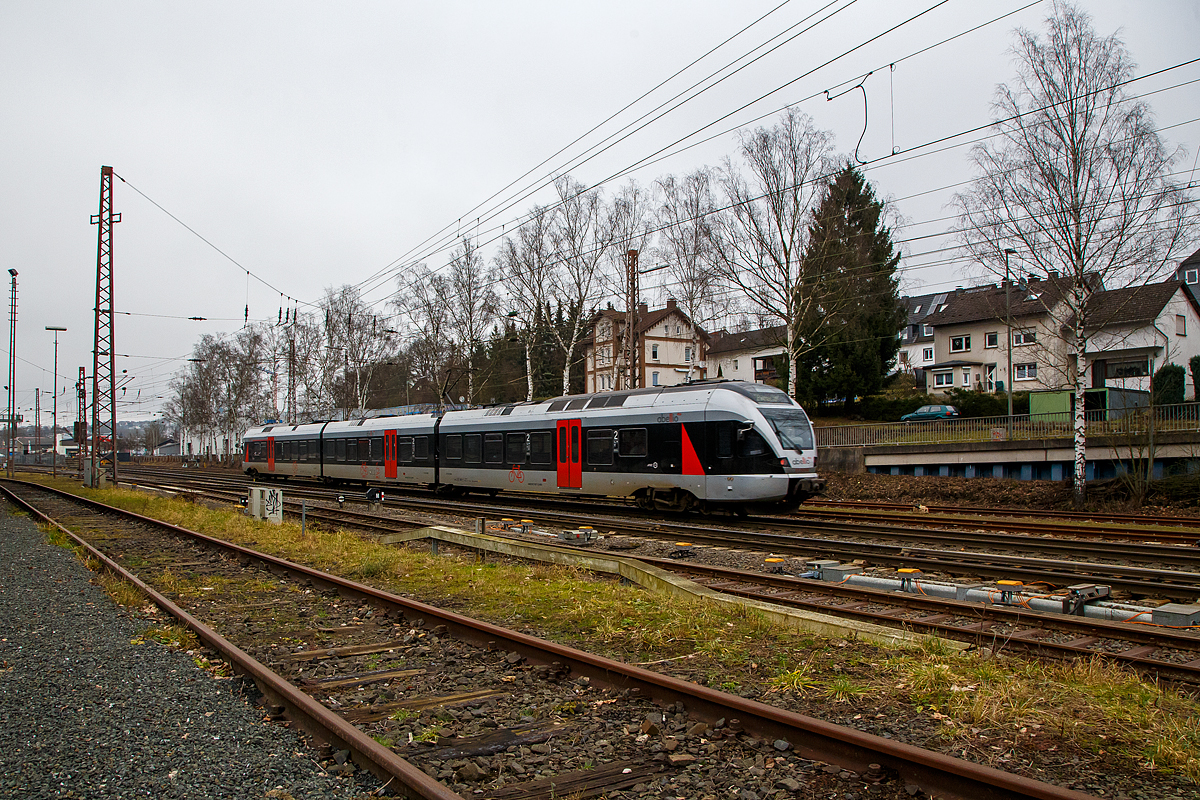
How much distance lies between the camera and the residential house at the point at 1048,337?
70.8ft

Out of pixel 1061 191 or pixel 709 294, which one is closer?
pixel 1061 191

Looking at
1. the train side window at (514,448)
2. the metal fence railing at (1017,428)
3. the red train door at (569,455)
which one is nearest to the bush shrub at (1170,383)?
the metal fence railing at (1017,428)

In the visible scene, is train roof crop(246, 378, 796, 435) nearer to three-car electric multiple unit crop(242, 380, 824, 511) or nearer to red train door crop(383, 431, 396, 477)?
three-car electric multiple unit crop(242, 380, 824, 511)

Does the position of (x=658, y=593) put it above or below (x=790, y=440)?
below

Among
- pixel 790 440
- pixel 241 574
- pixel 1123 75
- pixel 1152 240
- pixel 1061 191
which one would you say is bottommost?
pixel 241 574

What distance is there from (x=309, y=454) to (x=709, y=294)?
17947 mm

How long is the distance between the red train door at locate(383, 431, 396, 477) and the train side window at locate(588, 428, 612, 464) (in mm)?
10768

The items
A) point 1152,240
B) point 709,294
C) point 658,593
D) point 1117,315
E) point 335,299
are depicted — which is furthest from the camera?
point 335,299

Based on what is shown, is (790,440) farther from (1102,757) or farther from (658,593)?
(1102,757)

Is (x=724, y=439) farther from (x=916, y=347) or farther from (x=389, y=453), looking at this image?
(x=916, y=347)

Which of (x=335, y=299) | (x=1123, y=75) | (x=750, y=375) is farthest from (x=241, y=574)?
(x=750, y=375)

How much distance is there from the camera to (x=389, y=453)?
2744cm

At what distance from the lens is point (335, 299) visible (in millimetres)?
47750

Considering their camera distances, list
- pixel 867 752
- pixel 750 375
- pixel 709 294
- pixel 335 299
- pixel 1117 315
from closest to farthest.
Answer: pixel 867 752, pixel 1117 315, pixel 709 294, pixel 335 299, pixel 750 375
